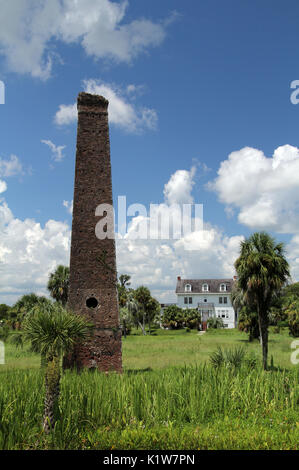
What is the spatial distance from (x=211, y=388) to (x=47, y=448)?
461 cm

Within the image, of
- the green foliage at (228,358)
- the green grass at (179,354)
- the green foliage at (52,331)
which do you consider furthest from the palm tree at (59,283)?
the green foliage at (52,331)

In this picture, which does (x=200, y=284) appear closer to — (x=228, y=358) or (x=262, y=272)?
(x=262, y=272)

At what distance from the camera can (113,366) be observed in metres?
15.5

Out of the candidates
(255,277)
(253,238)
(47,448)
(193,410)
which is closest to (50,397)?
(47,448)

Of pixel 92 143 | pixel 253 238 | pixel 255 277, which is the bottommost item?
pixel 255 277

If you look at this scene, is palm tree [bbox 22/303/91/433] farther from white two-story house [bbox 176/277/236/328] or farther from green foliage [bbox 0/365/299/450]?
white two-story house [bbox 176/277/236/328]

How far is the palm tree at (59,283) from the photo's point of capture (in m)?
34.4

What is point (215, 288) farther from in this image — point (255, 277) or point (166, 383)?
point (166, 383)

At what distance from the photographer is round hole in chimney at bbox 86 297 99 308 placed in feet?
51.9

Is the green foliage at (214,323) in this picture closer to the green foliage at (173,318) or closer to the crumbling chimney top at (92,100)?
the green foliage at (173,318)

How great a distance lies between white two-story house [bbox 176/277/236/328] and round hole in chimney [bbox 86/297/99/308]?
58.0 m

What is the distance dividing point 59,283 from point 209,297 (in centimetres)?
4442

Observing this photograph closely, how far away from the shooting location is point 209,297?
241ft

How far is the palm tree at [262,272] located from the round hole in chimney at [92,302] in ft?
29.9
